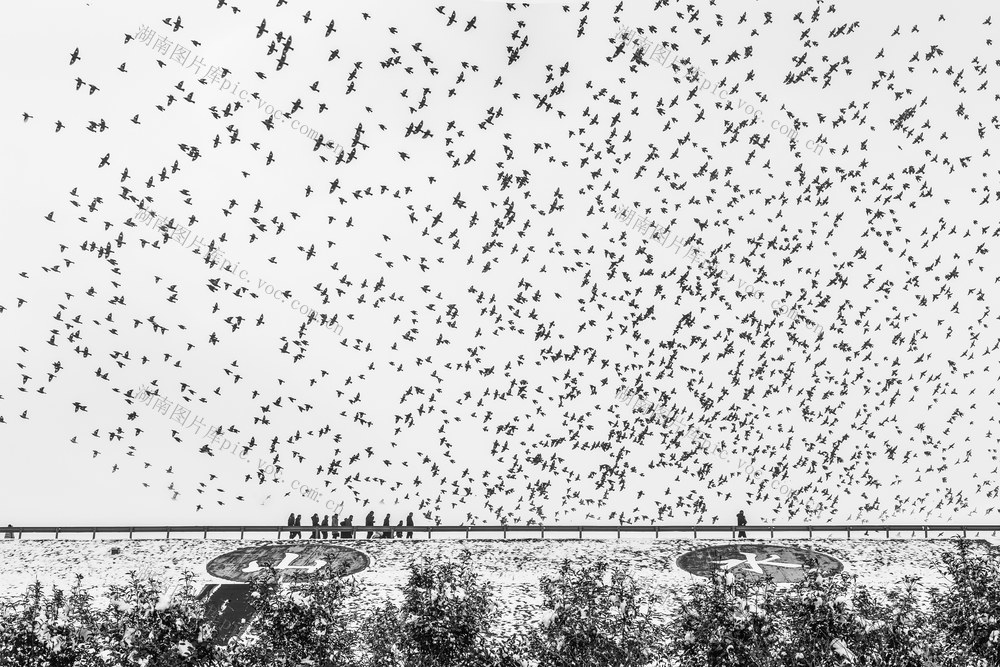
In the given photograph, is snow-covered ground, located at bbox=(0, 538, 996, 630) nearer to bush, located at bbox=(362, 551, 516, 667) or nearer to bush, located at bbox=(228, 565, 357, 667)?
bush, located at bbox=(362, 551, 516, 667)

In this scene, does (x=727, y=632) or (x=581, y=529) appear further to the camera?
(x=581, y=529)

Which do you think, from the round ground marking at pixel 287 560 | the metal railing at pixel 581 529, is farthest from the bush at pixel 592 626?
the metal railing at pixel 581 529

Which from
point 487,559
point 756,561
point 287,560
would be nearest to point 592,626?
point 487,559

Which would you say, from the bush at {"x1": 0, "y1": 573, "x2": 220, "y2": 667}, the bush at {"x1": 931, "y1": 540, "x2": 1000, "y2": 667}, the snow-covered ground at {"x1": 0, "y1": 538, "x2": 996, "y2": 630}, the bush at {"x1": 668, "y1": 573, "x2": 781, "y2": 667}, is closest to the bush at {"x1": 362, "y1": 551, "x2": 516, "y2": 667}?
the bush at {"x1": 668, "y1": 573, "x2": 781, "y2": 667}

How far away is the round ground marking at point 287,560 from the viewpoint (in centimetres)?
3356

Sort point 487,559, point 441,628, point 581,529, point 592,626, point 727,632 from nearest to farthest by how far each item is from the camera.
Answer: point 727,632, point 592,626, point 441,628, point 487,559, point 581,529

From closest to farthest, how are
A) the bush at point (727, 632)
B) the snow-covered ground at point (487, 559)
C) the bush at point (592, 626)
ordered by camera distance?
1. the bush at point (727, 632)
2. the bush at point (592, 626)
3. the snow-covered ground at point (487, 559)

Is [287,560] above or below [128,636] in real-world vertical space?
above

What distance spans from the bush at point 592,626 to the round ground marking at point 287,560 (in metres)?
13.5

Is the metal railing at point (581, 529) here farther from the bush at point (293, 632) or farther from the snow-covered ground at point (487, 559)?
the bush at point (293, 632)

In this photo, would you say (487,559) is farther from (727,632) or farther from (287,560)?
(727,632)

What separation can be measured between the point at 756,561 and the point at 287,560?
720 inches

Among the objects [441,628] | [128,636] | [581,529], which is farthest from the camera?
[581,529]

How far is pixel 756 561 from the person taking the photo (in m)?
35.0
